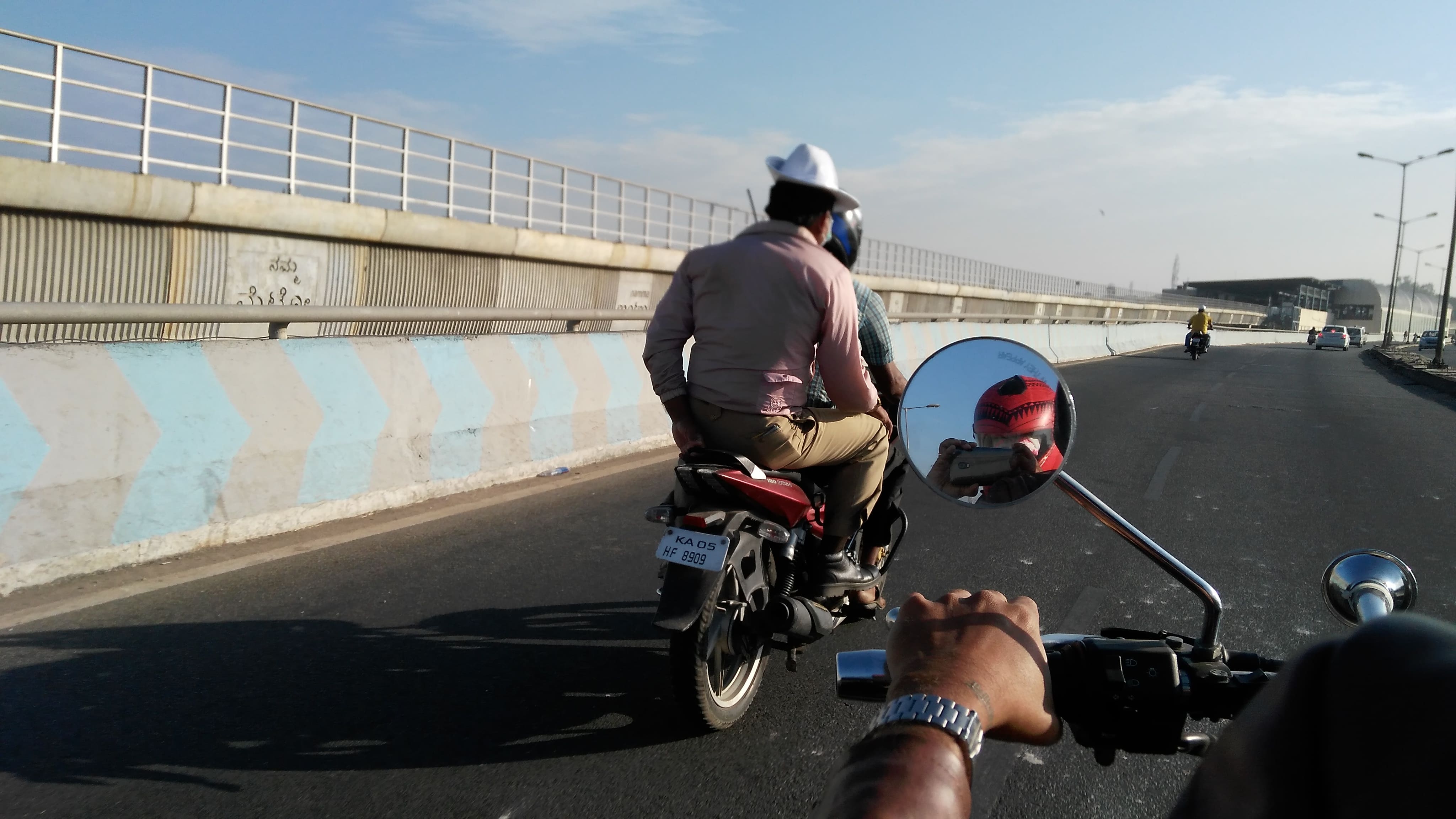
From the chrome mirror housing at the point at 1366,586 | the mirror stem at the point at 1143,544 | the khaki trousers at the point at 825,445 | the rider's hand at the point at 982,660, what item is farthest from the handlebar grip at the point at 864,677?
the khaki trousers at the point at 825,445

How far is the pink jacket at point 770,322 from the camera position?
3863mm

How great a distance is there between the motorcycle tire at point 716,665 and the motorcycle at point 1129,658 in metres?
1.80

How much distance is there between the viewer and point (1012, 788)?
3.36 meters

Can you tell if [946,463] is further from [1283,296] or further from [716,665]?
[1283,296]

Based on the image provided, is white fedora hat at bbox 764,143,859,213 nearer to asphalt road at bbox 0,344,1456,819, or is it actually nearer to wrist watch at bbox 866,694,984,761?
asphalt road at bbox 0,344,1456,819

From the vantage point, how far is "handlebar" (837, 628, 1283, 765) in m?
1.65

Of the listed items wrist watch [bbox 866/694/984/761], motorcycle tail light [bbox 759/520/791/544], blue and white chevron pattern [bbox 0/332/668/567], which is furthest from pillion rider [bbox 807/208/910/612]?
blue and white chevron pattern [bbox 0/332/668/567]

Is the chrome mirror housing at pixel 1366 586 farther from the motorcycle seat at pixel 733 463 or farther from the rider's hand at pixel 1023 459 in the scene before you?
the motorcycle seat at pixel 733 463

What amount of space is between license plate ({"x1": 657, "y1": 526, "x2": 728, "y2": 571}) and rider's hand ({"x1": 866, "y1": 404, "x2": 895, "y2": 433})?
108 cm

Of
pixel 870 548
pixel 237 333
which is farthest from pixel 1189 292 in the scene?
pixel 870 548

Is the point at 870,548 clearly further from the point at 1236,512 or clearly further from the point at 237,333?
the point at 237,333

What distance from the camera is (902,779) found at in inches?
49.2

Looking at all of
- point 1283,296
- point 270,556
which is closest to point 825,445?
point 270,556

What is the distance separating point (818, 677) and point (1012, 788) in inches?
44.3
